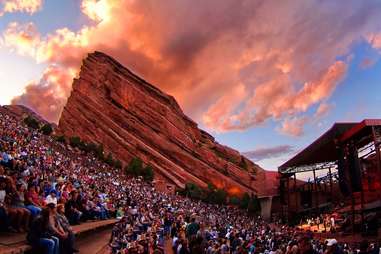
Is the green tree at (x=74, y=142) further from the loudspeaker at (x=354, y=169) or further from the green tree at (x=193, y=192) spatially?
the loudspeaker at (x=354, y=169)

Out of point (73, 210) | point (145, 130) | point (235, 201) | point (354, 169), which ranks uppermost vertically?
point (145, 130)

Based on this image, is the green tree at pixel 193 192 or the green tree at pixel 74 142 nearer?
the green tree at pixel 193 192

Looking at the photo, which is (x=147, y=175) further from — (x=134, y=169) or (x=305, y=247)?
(x=305, y=247)

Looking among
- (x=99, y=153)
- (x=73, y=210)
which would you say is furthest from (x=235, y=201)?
(x=73, y=210)

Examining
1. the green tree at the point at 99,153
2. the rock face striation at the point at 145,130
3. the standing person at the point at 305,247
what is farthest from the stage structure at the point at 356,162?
the rock face striation at the point at 145,130

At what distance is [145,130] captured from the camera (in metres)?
85.4

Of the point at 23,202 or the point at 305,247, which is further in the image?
the point at 23,202

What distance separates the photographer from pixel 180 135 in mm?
88625

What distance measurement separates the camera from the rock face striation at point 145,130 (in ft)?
265

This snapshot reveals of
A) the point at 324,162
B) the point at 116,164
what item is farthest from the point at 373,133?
the point at 116,164

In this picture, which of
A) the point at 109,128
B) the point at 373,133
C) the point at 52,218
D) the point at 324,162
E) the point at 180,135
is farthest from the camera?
the point at 180,135

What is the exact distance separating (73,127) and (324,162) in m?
64.3

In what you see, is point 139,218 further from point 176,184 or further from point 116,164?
point 176,184

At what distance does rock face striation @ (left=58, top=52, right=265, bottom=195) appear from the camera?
265 ft
